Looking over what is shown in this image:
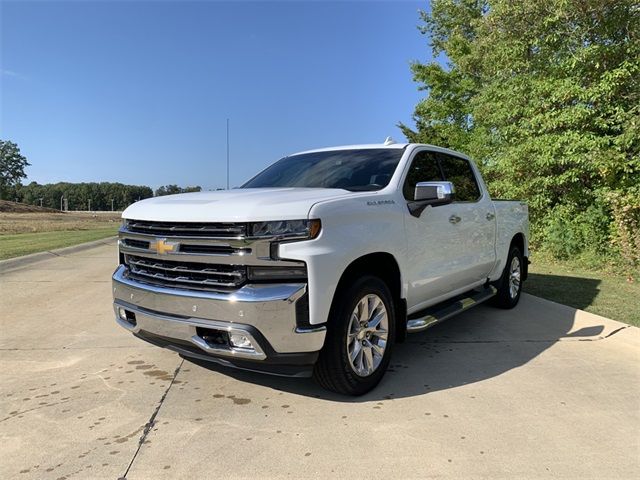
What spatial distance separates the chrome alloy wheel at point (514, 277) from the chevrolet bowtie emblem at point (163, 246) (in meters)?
4.53

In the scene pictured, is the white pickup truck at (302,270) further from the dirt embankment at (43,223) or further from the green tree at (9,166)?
the green tree at (9,166)

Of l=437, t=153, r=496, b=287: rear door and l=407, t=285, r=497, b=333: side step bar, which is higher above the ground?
l=437, t=153, r=496, b=287: rear door

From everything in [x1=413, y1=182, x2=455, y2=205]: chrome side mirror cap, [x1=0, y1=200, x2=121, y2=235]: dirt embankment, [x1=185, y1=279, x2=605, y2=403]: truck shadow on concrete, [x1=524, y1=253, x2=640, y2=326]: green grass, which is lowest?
[x1=0, y1=200, x2=121, y2=235]: dirt embankment

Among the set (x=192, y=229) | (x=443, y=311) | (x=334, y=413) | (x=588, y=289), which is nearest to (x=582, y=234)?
(x=588, y=289)

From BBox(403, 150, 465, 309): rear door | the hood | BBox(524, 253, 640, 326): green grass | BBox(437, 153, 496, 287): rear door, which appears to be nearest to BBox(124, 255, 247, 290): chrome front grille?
the hood

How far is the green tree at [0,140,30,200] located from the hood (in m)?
158

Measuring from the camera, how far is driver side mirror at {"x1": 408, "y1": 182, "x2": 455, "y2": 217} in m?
4.00

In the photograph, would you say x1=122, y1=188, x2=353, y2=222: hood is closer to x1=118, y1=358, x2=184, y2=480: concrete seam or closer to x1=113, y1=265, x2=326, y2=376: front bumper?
x1=113, y1=265, x2=326, y2=376: front bumper

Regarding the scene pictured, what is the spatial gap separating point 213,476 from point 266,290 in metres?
1.08

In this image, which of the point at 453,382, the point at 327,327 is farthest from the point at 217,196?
the point at 453,382

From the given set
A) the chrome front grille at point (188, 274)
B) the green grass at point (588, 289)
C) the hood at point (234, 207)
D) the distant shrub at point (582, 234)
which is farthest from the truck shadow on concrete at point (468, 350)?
the distant shrub at point (582, 234)

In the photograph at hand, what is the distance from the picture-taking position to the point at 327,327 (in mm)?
3303

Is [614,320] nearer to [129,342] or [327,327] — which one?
[327,327]

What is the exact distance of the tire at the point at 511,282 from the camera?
6.24 meters
